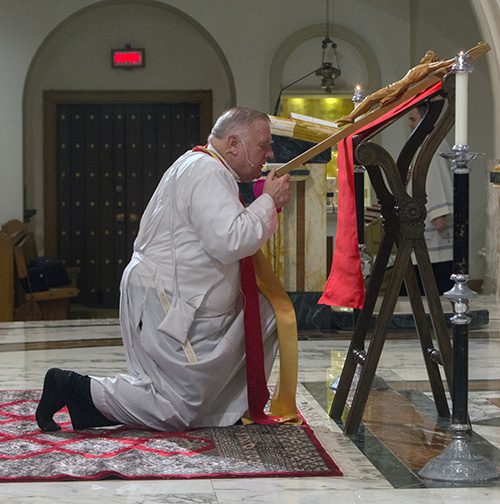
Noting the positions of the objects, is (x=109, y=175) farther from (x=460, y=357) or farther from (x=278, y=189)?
(x=460, y=357)

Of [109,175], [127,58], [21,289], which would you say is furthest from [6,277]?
[127,58]

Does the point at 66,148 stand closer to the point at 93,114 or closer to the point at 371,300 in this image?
the point at 93,114

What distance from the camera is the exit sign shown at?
10.5 meters

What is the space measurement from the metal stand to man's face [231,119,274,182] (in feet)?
3.00

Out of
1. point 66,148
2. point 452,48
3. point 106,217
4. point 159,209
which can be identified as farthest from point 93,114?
point 159,209

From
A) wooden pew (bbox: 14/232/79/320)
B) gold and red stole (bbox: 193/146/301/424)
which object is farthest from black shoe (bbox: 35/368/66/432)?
wooden pew (bbox: 14/232/79/320)

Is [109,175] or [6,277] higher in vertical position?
[109,175]

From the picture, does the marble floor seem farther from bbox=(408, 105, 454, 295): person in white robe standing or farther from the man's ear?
the man's ear

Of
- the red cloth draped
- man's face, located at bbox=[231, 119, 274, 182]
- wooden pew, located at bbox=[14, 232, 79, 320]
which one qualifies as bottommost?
wooden pew, located at bbox=[14, 232, 79, 320]

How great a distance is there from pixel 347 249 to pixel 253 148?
546 millimetres

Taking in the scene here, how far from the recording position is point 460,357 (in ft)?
8.58

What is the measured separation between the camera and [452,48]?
1007 cm

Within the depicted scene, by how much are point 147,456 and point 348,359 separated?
101 centimetres

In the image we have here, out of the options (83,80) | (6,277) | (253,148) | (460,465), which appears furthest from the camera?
(83,80)
